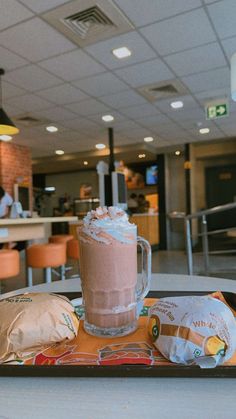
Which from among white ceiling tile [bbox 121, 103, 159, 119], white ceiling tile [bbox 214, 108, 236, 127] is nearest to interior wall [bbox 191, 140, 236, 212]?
white ceiling tile [bbox 214, 108, 236, 127]

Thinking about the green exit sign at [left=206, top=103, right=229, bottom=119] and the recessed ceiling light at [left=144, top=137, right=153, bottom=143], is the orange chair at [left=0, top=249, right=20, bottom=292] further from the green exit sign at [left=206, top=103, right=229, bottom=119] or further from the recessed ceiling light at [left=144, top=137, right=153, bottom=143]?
the recessed ceiling light at [left=144, top=137, right=153, bottom=143]

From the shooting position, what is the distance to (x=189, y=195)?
9711mm

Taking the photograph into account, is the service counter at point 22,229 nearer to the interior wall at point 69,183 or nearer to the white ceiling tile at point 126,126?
the white ceiling tile at point 126,126

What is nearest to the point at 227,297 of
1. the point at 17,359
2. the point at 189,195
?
the point at 17,359

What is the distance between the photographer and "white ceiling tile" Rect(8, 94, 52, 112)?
17.2 ft

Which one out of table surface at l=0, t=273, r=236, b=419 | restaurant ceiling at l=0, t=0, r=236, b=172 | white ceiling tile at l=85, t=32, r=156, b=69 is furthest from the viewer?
white ceiling tile at l=85, t=32, r=156, b=69

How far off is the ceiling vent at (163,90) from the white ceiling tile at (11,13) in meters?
2.30

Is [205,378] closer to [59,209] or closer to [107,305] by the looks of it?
[107,305]

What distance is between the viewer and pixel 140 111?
6184 millimetres

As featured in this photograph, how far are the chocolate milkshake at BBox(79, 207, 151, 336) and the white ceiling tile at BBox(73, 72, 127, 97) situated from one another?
418 cm

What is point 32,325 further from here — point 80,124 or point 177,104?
point 80,124

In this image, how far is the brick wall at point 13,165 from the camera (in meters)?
8.29

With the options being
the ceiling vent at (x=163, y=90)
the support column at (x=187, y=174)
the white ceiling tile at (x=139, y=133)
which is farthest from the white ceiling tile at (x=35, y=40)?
the support column at (x=187, y=174)

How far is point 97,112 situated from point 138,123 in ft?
4.06
